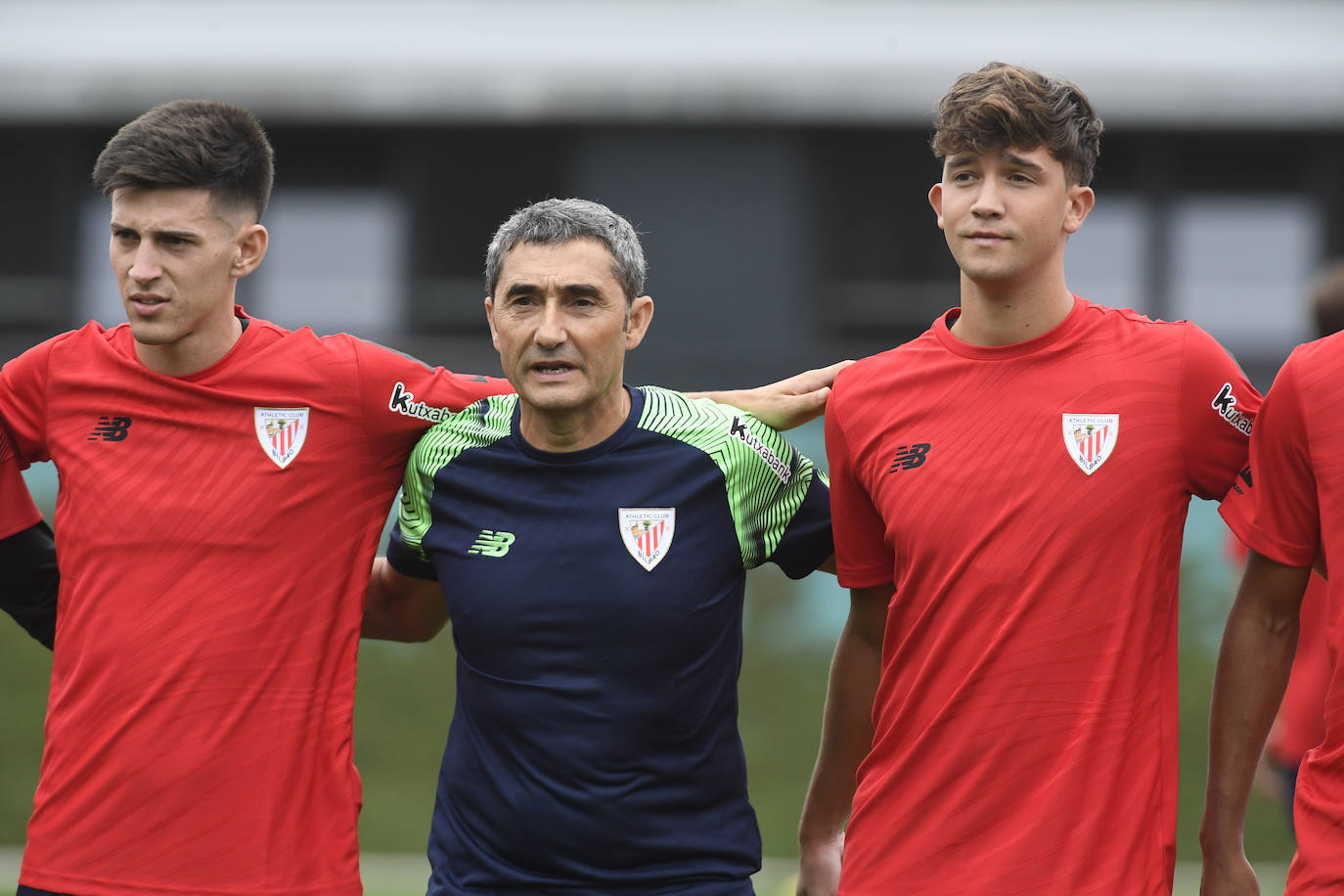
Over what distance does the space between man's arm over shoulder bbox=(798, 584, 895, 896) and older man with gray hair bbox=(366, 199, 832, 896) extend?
8.0 inches

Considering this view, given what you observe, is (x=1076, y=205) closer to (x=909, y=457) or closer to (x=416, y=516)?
(x=909, y=457)

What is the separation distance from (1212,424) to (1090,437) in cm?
24

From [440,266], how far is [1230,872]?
9.43 metres

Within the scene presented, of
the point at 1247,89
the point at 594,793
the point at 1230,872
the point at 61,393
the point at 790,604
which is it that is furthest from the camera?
the point at 1247,89

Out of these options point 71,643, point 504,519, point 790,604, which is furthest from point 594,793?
point 790,604

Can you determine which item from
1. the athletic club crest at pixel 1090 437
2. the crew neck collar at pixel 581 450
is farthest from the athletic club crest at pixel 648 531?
the athletic club crest at pixel 1090 437

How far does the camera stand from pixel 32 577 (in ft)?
13.2

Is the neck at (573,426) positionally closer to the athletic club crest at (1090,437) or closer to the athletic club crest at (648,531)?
the athletic club crest at (648,531)

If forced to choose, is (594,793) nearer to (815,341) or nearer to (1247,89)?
(815,341)

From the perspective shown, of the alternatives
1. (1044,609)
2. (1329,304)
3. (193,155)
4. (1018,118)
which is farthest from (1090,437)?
(1329,304)

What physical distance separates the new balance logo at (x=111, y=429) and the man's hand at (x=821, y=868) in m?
1.77

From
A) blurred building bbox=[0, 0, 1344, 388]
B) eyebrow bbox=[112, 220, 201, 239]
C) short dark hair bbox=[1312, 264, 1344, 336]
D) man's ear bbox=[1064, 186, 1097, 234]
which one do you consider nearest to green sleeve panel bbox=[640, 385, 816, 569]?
man's ear bbox=[1064, 186, 1097, 234]

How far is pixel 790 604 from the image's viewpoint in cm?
1033

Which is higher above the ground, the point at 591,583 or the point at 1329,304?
the point at 1329,304
